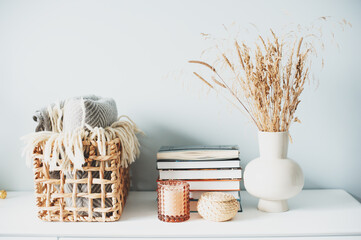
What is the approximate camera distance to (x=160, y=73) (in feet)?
3.96

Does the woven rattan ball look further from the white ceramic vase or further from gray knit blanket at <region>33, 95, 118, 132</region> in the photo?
gray knit blanket at <region>33, 95, 118, 132</region>

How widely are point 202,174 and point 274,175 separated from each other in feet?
0.64

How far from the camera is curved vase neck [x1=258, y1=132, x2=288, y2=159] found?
3.10 feet

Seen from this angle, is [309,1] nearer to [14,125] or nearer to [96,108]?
[96,108]

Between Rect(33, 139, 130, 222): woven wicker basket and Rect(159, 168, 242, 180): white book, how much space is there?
0.46 ft

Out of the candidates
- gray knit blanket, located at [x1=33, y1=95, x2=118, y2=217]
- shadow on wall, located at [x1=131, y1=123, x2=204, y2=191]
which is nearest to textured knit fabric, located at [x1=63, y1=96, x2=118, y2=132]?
gray knit blanket, located at [x1=33, y1=95, x2=118, y2=217]

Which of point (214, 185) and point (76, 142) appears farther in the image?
point (214, 185)

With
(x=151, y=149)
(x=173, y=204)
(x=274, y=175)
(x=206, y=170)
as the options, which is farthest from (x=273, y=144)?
(x=151, y=149)

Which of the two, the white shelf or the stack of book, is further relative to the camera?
the stack of book

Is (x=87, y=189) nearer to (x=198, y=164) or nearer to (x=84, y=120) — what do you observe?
(x=84, y=120)

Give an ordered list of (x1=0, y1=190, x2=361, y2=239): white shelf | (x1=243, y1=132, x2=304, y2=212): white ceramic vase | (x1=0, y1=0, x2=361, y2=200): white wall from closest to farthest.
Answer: (x1=0, y1=190, x2=361, y2=239): white shelf, (x1=243, y1=132, x2=304, y2=212): white ceramic vase, (x1=0, y1=0, x2=361, y2=200): white wall

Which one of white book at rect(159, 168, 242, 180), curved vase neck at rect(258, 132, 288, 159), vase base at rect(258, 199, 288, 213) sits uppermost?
curved vase neck at rect(258, 132, 288, 159)

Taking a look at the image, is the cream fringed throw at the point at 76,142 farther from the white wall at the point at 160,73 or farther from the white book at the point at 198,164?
the white wall at the point at 160,73

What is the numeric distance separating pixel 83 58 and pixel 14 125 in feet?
1.13
